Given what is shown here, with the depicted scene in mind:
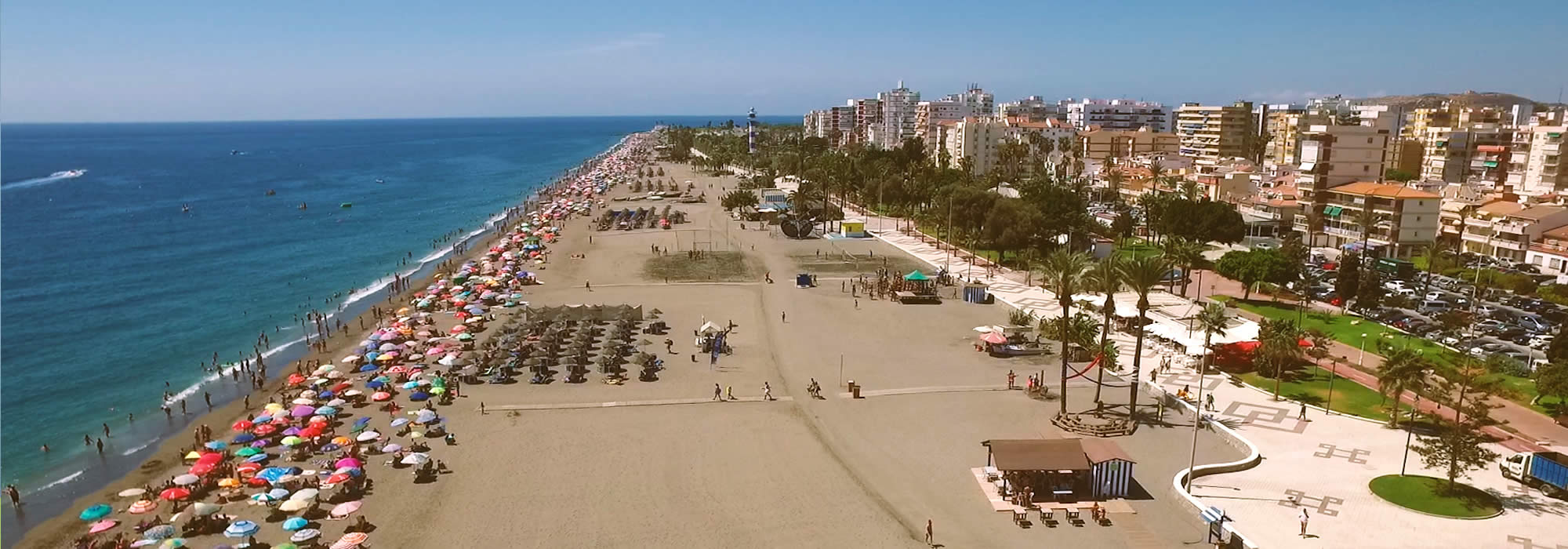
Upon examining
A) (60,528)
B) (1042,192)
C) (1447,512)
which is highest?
(1042,192)

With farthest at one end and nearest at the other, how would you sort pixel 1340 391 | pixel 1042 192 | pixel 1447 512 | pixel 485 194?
pixel 485 194, pixel 1042 192, pixel 1340 391, pixel 1447 512

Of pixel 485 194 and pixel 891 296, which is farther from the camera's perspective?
pixel 485 194

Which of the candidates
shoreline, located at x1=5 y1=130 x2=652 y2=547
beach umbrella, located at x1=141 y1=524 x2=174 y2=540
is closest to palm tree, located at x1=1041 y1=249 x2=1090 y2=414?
beach umbrella, located at x1=141 y1=524 x2=174 y2=540

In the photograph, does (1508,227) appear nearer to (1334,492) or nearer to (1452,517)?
(1452,517)

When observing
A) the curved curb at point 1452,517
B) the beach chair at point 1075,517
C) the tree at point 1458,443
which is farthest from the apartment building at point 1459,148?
the beach chair at point 1075,517

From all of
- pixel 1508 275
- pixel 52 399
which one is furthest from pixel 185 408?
pixel 1508 275

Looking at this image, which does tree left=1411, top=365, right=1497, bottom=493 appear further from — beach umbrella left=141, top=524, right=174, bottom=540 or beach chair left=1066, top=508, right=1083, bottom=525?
beach umbrella left=141, top=524, right=174, bottom=540

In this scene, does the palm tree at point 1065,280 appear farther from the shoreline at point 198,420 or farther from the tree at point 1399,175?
the tree at point 1399,175

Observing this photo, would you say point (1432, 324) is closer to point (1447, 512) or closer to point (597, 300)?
point (1447, 512)
